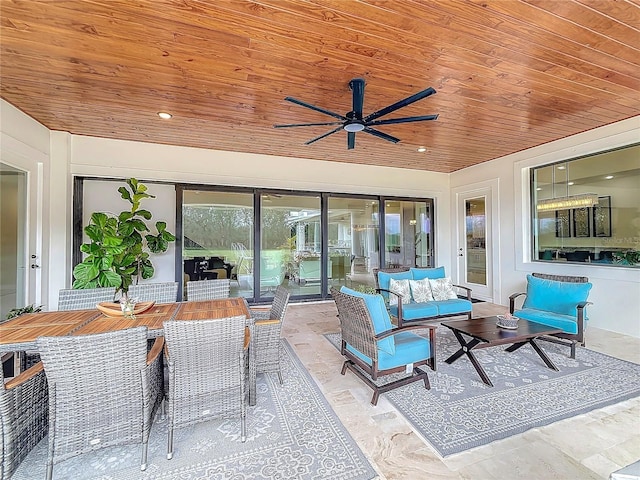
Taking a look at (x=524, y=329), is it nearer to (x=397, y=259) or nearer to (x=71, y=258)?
(x=397, y=259)

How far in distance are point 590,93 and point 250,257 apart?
5653 millimetres

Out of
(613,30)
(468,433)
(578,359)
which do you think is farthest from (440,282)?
(613,30)

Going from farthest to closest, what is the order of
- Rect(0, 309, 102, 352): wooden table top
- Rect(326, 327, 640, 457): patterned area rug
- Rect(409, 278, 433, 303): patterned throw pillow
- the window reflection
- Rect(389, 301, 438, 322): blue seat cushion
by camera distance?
Rect(409, 278, 433, 303): patterned throw pillow, the window reflection, Rect(389, 301, 438, 322): blue seat cushion, Rect(326, 327, 640, 457): patterned area rug, Rect(0, 309, 102, 352): wooden table top

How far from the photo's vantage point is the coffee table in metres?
2.98

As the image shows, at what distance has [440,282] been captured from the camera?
15.6 ft

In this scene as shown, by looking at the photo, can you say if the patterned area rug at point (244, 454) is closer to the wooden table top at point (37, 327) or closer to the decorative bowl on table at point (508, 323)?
the wooden table top at point (37, 327)

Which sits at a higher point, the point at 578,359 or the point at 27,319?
the point at 27,319

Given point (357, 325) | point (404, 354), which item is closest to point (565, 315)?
Answer: point (404, 354)

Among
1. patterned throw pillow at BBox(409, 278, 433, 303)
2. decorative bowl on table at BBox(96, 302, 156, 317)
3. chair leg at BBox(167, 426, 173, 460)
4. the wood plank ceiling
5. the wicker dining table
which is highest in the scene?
the wood plank ceiling

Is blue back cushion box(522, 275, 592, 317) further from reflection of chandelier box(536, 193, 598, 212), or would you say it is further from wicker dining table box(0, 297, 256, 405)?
wicker dining table box(0, 297, 256, 405)

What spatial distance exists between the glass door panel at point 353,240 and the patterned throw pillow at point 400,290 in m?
2.25

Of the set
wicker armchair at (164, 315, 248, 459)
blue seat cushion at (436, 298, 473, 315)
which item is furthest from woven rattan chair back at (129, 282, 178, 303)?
blue seat cushion at (436, 298, 473, 315)

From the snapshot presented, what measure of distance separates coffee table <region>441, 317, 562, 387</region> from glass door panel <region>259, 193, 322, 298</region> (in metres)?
3.70

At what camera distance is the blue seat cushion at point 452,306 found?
14.2 ft
